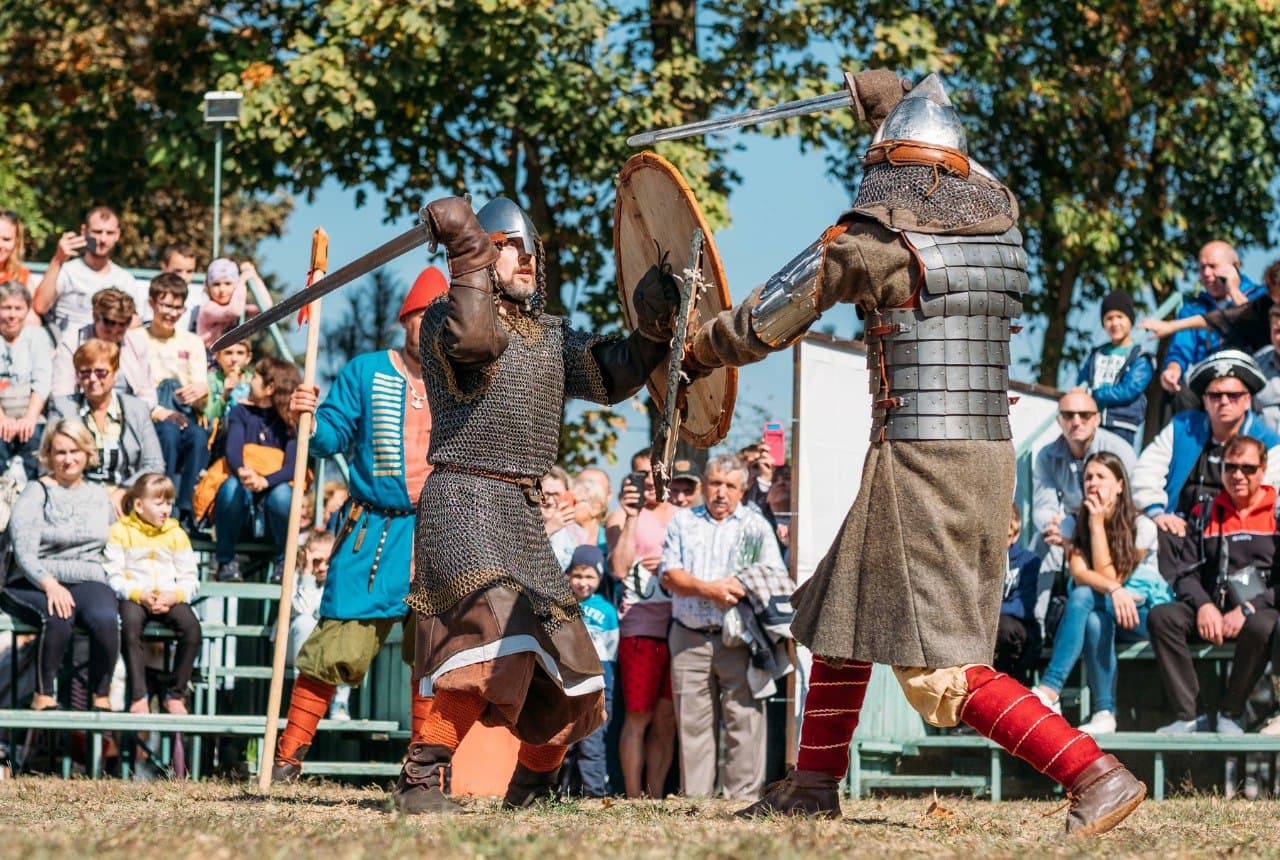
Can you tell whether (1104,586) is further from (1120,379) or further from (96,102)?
(96,102)

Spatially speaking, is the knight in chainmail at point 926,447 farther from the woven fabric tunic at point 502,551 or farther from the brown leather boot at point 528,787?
the brown leather boot at point 528,787

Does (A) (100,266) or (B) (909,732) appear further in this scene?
(A) (100,266)

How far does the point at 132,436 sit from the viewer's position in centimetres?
859

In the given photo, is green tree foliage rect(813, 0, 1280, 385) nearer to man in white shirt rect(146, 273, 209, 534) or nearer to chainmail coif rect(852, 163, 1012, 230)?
man in white shirt rect(146, 273, 209, 534)

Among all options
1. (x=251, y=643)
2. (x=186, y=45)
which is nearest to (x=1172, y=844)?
(x=251, y=643)

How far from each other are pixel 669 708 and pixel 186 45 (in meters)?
8.60

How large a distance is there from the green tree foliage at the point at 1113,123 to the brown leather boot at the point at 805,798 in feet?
31.0

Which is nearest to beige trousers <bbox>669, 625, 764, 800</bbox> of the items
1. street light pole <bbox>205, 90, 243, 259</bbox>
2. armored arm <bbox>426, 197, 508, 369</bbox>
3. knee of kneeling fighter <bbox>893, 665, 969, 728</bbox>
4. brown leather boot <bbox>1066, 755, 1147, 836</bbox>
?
armored arm <bbox>426, 197, 508, 369</bbox>

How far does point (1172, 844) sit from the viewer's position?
441cm

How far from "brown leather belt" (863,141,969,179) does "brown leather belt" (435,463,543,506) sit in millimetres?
1396

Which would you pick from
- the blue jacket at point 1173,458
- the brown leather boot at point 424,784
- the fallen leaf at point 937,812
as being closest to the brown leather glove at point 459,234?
the brown leather boot at point 424,784

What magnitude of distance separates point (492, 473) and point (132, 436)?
3.94m

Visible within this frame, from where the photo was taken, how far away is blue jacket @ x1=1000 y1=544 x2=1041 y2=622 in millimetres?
7984

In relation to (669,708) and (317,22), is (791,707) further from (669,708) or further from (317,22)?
(317,22)
